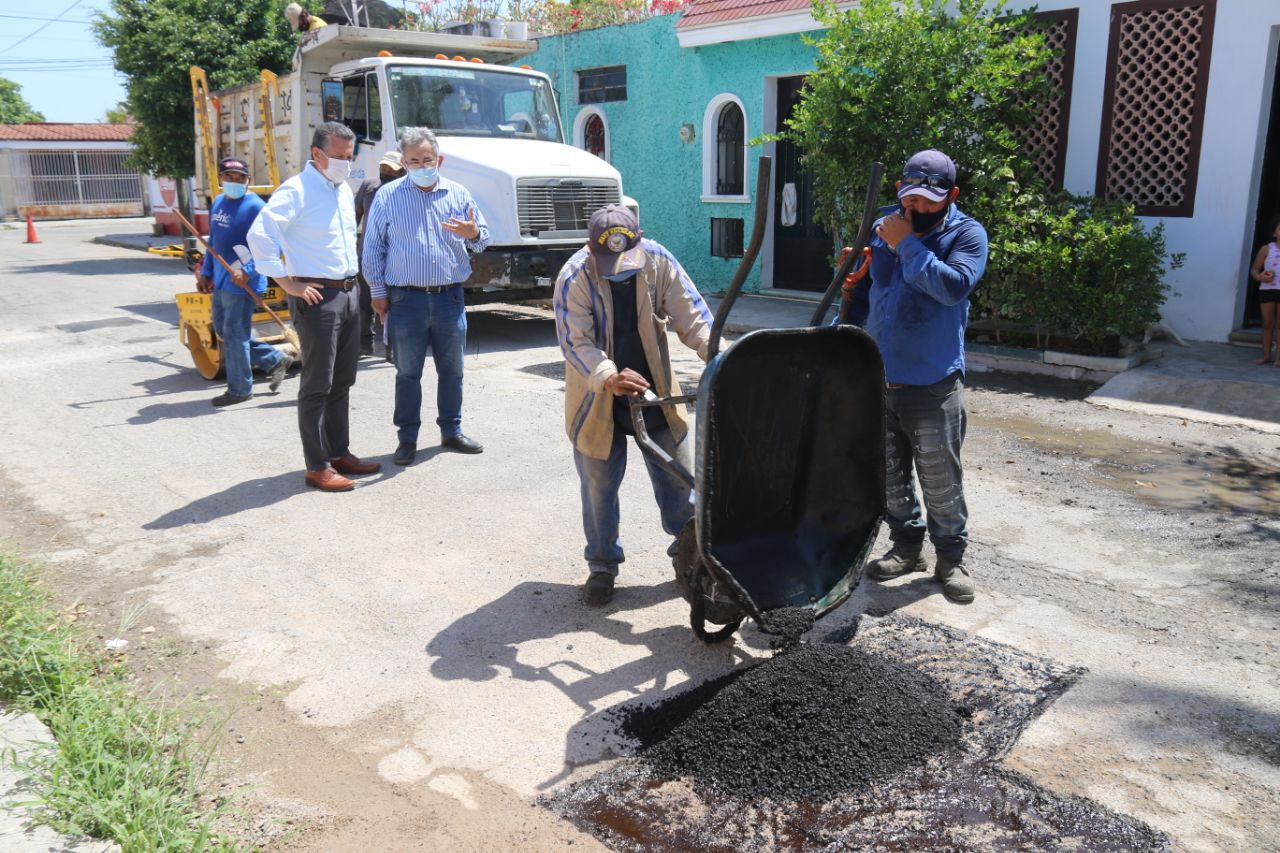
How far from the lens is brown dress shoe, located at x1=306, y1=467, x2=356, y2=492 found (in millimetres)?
6242

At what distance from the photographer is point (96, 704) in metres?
3.58

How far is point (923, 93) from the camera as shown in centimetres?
927

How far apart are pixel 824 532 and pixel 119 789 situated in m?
2.50

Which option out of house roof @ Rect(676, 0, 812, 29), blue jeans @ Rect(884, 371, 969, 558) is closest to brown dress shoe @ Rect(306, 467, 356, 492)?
blue jeans @ Rect(884, 371, 969, 558)

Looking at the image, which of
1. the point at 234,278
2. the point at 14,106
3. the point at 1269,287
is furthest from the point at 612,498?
the point at 14,106

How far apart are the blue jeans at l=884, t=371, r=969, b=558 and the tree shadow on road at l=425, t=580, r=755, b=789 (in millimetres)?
1055

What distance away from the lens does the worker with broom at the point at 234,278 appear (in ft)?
26.5

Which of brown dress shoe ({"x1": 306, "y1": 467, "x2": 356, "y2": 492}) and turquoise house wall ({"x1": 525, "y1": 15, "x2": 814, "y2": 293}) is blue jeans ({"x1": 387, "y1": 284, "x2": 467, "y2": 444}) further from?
turquoise house wall ({"x1": 525, "y1": 15, "x2": 814, "y2": 293})

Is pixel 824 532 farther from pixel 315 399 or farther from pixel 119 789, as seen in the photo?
pixel 315 399

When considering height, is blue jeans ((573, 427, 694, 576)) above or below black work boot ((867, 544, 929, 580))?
above

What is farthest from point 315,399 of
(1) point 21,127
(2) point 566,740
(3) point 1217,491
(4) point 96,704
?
(1) point 21,127

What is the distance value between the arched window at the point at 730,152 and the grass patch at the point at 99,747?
11213 mm

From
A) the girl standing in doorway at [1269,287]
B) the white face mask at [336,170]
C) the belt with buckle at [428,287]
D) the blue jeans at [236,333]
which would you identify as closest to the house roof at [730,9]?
the girl standing in doorway at [1269,287]

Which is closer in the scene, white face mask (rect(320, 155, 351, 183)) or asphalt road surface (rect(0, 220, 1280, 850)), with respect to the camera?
asphalt road surface (rect(0, 220, 1280, 850))
